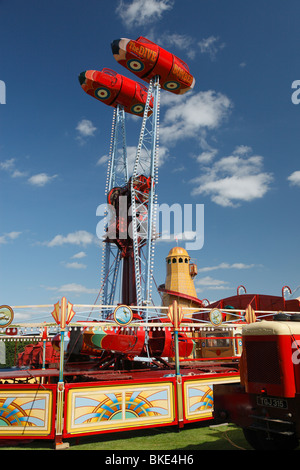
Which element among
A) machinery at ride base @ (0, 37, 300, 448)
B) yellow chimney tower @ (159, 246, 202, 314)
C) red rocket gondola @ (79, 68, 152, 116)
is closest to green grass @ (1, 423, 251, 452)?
machinery at ride base @ (0, 37, 300, 448)

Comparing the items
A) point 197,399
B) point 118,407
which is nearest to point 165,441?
point 118,407

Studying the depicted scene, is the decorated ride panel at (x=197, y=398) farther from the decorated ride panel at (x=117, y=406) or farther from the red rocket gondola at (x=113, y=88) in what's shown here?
the red rocket gondola at (x=113, y=88)

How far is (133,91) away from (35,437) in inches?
1003

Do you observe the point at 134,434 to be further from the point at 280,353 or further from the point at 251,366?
the point at 280,353

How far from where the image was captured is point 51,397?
28.3 ft

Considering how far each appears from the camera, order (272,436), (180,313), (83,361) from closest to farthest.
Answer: (272,436) → (180,313) → (83,361)

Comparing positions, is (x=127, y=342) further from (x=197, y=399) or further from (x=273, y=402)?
(x=273, y=402)

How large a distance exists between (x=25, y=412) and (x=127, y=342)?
438cm

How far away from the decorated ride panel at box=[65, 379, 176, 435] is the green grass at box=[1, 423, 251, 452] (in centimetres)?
34

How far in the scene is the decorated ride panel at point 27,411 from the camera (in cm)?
848

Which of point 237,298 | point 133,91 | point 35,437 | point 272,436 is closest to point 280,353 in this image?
point 272,436

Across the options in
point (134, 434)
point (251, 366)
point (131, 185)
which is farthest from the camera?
point (131, 185)

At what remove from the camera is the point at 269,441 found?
6738 mm

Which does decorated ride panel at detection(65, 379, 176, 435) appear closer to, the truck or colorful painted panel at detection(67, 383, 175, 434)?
colorful painted panel at detection(67, 383, 175, 434)
